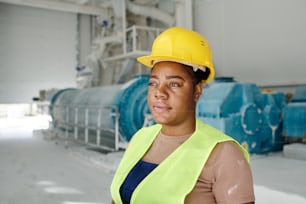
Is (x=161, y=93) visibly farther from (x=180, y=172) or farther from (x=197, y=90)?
(x=180, y=172)

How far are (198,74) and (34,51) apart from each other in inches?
408

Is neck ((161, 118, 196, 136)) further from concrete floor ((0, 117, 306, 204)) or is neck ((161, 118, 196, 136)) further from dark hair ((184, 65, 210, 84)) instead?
concrete floor ((0, 117, 306, 204))

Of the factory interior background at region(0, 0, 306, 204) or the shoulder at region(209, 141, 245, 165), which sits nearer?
the shoulder at region(209, 141, 245, 165)

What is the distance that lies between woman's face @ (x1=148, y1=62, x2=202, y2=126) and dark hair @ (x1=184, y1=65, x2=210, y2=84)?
1 centimetres

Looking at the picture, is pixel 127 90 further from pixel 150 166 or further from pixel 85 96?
pixel 150 166

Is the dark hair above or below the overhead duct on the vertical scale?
below

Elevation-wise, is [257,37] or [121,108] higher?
[257,37]

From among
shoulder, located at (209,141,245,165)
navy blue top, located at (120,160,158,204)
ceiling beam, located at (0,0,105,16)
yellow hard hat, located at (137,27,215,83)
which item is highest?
ceiling beam, located at (0,0,105,16)

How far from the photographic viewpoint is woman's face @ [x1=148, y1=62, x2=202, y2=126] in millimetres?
879

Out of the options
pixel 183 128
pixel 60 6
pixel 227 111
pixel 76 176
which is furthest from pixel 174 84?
pixel 60 6

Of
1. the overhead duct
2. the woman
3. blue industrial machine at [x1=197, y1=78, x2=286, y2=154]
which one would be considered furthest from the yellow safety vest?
the overhead duct

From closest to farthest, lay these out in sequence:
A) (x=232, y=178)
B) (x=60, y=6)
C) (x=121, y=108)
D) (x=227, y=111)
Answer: (x=232, y=178) < (x=227, y=111) < (x=121, y=108) < (x=60, y=6)

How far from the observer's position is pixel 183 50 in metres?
0.88

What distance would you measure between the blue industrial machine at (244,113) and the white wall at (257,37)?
3.79 ft
